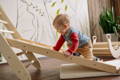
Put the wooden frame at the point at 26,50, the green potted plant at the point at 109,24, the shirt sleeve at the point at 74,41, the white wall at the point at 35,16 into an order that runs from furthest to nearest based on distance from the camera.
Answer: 1. the green potted plant at the point at 109,24
2. the white wall at the point at 35,16
3. the shirt sleeve at the point at 74,41
4. the wooden frame at the point at 26,50

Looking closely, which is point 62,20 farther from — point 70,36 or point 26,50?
point 26,50

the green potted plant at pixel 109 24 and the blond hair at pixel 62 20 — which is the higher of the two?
the blond hair at pixel 62 20

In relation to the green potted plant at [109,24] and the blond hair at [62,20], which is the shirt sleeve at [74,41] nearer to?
the blond hair at [62,20]

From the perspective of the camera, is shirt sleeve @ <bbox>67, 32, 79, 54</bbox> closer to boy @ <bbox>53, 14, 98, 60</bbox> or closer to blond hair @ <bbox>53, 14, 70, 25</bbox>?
boy @ <bbox>53, 14, 98, 60</bbox>

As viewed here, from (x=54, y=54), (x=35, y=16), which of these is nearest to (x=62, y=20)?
(x=54, y=54)

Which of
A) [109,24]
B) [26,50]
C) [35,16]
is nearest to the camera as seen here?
[26,50]

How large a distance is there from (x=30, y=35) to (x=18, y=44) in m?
1.30

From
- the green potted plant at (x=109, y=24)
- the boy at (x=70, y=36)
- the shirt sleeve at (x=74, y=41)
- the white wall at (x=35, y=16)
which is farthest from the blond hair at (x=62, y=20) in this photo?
the green potted plant at (x=109, y=24)

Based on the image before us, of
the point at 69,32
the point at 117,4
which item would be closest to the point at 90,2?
the point at 117,4

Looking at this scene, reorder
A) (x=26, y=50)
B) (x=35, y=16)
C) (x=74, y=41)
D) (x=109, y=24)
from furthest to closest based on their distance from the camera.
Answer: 1. (x=109, y=24)
2. (x=35, y=16)
3. (x=74, y=41)
4. (x=26, y=50)

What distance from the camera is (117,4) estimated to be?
341 cm

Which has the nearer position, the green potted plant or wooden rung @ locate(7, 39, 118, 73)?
wooden rung @ locate(7, 39, 118, 73)

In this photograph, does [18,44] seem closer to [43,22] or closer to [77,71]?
[77,71]

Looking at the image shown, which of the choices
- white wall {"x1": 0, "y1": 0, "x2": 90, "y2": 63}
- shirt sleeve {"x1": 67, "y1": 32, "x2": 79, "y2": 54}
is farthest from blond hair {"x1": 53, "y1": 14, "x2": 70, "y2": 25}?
white wall {"x1": 0, "y1": 0, "x2": 90, "y2": 63}
